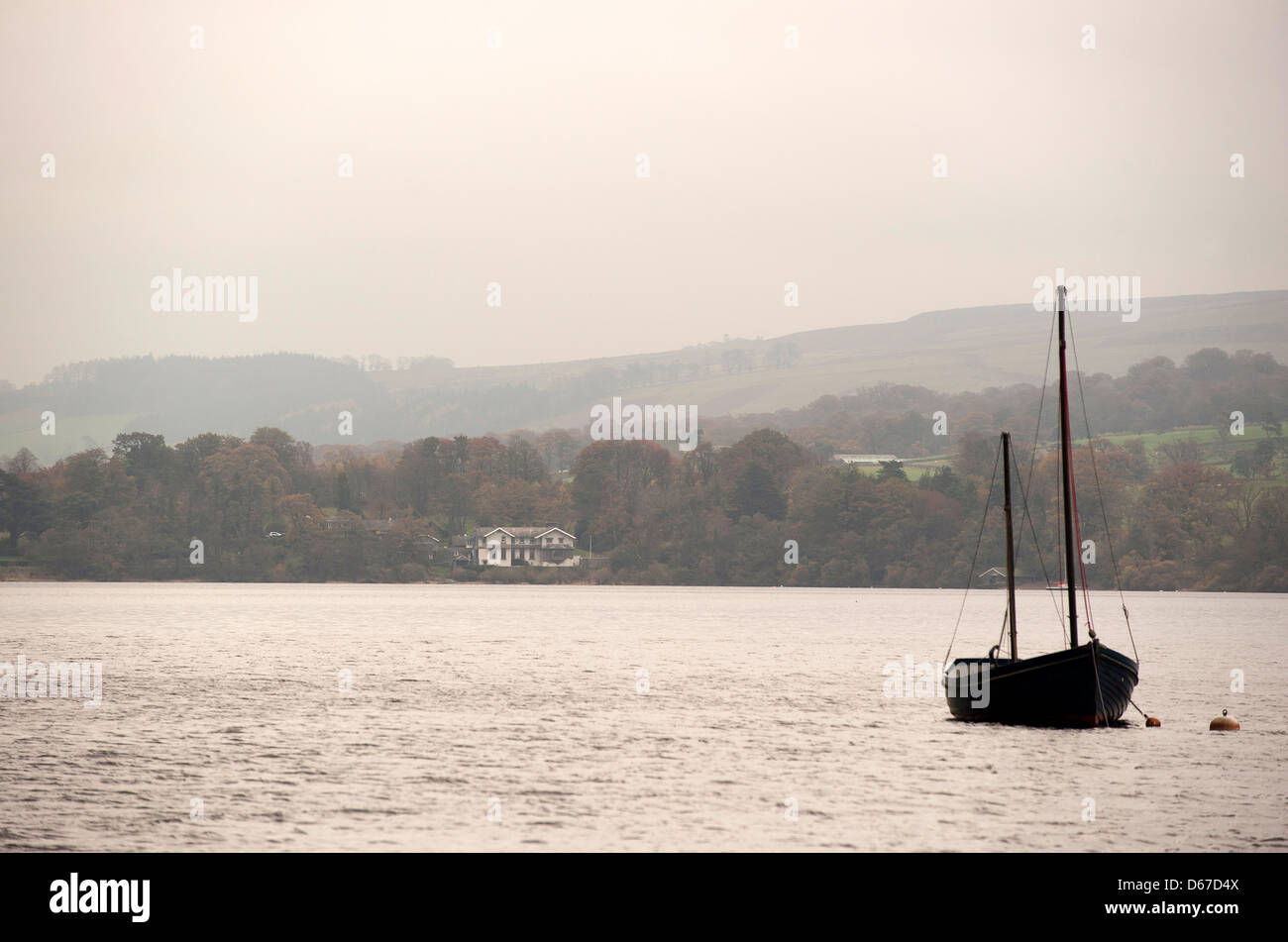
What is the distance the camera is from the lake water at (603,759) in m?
28.8

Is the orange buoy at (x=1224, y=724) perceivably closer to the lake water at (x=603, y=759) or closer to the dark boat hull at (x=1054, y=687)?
the lake water at (x=603, y=759)

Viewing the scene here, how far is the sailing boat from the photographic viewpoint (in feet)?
144
